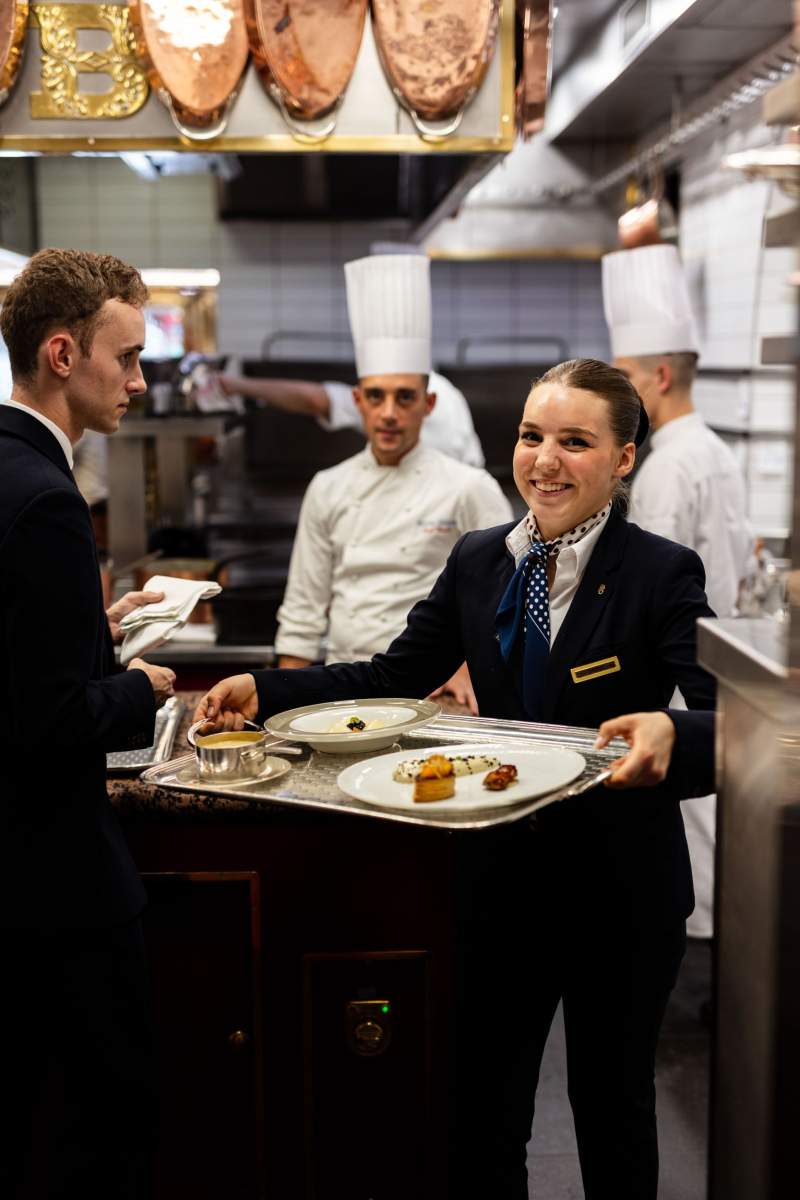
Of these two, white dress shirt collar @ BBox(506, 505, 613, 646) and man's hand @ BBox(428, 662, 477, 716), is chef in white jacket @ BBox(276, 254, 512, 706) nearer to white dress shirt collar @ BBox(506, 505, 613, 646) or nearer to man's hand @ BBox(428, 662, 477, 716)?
man's hand @ BBox(428, 662, 477, 716)

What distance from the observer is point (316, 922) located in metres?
2.10

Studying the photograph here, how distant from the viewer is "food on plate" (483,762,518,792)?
1564mm

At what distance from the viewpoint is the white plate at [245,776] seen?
5.58ft

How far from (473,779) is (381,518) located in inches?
71.8

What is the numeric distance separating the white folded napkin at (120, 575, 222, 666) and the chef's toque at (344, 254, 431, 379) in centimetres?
147

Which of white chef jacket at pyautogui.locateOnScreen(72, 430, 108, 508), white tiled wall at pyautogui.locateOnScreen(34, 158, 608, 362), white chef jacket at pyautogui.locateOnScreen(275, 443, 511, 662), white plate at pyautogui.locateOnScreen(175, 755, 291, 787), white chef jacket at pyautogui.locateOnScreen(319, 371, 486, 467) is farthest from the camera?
white tiled wall at pyautogui.locateOnScreen(34, 158, 608, 362)

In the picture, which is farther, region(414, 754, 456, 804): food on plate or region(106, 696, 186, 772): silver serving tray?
region(106, 696, 186, 772): silver serving tray

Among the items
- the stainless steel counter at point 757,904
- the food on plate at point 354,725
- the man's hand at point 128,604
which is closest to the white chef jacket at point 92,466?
the man's hand at point 128,604

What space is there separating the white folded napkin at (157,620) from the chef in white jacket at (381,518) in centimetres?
127

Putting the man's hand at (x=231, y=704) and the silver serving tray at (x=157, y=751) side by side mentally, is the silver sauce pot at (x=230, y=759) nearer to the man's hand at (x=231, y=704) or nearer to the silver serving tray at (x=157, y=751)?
the man's hand at (x=231, y=704)

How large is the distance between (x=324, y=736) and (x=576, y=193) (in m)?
5.42

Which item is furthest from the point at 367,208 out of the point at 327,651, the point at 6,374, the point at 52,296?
the point at 52,296

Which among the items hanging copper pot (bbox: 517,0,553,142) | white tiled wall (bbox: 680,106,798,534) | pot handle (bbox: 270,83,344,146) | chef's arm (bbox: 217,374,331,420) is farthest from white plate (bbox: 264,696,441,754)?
chef's arm (bbox: 217,374,331,420)

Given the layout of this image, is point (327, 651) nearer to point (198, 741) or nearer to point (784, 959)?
point (198, 741)
